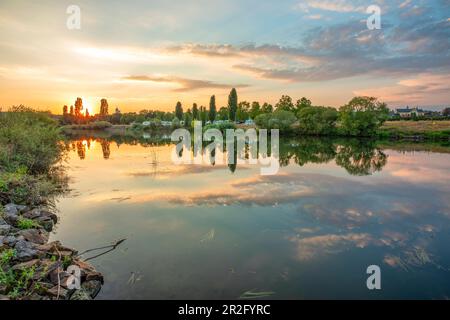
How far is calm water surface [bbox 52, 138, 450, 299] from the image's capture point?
7156 mm

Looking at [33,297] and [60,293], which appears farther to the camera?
[60,293]

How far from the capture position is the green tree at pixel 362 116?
6159 cm

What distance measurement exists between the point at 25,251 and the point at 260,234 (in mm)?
7133

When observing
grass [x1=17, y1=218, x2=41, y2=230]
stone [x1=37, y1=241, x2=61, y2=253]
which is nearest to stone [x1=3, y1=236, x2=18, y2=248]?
stone [x1=37, y1=241, x2=61, y2=253]

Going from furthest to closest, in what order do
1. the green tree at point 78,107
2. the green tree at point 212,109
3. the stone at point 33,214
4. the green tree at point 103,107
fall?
the green tree at point 103,107 → the green tree at point 78,107 → the green tree at point 212,109 → the stone at point 33,214

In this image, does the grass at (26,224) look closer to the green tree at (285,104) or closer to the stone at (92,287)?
the stone at (92,287)

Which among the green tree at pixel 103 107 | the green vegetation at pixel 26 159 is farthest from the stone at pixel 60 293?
the green tree at pixel 103 107

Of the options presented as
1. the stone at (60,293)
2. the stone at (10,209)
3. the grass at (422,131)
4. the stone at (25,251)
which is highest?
the grass at (422,131)

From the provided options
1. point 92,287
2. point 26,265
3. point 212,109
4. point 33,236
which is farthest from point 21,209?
point 212,109

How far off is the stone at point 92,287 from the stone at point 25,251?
173 cm

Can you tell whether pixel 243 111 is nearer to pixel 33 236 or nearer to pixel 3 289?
pixel 33 236

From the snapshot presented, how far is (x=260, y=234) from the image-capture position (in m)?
10.3

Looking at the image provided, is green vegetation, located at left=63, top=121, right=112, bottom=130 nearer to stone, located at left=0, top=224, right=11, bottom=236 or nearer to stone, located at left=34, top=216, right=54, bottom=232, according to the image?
stone, located at left=34, top=216, right=54, bottom=232
